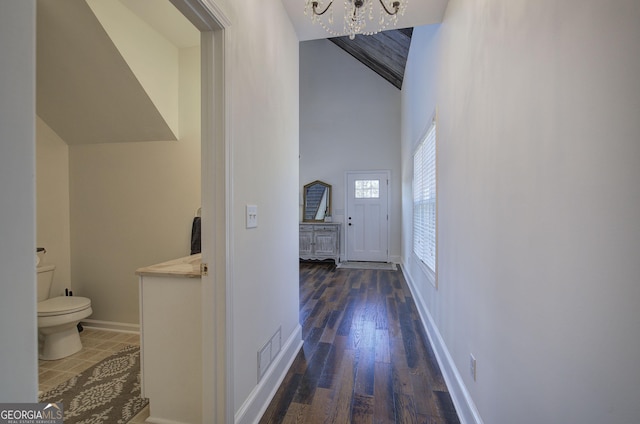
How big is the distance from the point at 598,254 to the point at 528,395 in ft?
1.91

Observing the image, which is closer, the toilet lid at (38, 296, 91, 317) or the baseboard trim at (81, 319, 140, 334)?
the toilet lid at (38, 296, 91, 317)

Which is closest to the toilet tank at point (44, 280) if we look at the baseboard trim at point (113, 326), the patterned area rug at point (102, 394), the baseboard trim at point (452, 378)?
the baseboard trim at point (113, 326)

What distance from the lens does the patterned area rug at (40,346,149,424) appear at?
1.62m

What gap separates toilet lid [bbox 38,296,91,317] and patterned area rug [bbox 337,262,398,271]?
4.06m

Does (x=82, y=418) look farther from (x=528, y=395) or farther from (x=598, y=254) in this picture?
(x=598, y=254)

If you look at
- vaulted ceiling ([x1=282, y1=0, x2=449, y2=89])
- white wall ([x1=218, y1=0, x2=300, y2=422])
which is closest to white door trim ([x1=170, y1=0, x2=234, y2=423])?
white wall ([x1=218, y1=0, x2=300, y2=422])

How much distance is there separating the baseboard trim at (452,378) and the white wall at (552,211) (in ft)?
0.12

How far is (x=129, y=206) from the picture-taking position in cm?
270

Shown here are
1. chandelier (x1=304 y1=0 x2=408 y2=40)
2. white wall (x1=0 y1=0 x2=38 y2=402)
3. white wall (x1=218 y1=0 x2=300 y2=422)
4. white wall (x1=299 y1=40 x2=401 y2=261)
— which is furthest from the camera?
white wall (x1=299 y1=40 x2=401 y2=261)

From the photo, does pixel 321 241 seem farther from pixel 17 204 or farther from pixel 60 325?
pixel 17 204

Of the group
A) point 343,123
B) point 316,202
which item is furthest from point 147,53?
point 343,123

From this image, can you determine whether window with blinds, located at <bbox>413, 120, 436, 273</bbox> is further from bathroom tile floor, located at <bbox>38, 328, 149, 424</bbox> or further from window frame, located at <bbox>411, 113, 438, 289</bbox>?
bathroom tile floor, located at <bbox>38, 328, 149, 424</bbox>

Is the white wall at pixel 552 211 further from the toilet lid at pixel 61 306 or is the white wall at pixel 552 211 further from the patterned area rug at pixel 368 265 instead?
the patterned area rug at pixel 368 265

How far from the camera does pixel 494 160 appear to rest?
1.24 m
